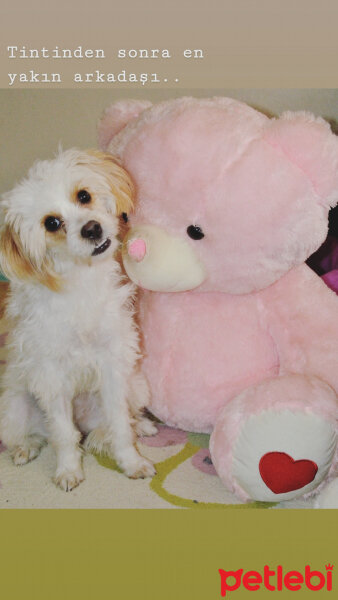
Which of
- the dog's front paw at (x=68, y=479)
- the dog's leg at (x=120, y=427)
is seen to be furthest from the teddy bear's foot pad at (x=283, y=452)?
the dog's front paw at (x=68, y=479)

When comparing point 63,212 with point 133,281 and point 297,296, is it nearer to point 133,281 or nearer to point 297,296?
point 133,281

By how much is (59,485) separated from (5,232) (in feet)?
1.81

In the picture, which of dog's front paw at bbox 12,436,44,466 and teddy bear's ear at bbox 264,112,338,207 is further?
dog's front paw at bbox 12,436,44,466

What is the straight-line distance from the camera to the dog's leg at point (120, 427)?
54.2 inches

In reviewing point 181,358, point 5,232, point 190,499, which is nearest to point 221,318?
point 181,358

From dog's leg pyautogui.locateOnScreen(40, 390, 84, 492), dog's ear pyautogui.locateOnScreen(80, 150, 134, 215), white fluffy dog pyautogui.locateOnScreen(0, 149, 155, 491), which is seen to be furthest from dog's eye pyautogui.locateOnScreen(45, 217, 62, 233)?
dog's leg pyautogui.locateOnScreen(40, 390, 84, 492)

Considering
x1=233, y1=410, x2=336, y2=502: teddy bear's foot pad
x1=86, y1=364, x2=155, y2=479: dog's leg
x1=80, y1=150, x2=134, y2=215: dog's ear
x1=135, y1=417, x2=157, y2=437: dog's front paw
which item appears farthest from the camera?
x1=135, y1=417, x2=157, y2=437: dog's front paw

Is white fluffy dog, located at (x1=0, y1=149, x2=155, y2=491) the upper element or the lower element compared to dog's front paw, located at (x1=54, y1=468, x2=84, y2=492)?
upper

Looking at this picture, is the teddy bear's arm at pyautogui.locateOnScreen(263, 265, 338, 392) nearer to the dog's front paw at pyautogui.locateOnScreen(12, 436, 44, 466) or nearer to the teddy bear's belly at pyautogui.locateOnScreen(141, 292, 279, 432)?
the teddy bear's belly at pyautogui.locateOnScreen(141, 292, 279, 432)

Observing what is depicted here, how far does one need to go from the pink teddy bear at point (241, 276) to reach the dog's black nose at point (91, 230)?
95 millimetres

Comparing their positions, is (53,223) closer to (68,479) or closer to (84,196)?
(84,196)

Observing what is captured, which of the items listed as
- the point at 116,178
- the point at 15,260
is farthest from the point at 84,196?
the point at 15,260

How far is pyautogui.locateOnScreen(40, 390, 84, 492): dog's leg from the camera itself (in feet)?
4.48

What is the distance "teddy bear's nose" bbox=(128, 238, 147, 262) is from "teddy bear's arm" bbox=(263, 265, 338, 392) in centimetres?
28
